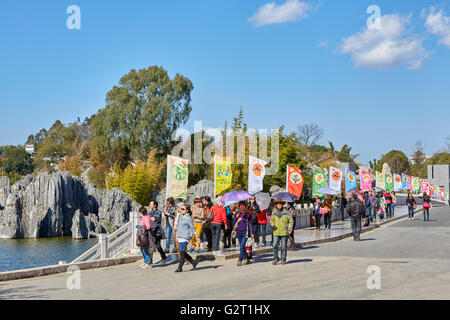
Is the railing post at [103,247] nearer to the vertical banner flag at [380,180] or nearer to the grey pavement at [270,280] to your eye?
the grey pavement at [270,280]

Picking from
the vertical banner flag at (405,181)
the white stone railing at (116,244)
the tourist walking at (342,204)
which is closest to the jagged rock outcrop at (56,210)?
the tourist walking at (342,204)

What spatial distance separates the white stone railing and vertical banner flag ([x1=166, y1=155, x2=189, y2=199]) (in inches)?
79.2

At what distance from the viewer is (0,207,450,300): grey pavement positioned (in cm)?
966

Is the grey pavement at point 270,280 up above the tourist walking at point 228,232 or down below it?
below

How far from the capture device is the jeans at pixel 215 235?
1568cm

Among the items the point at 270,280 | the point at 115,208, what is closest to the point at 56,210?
the point at 115,208

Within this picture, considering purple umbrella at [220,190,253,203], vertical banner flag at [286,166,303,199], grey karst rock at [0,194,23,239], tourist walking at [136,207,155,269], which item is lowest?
grey karst rock at [0,194,23,239]

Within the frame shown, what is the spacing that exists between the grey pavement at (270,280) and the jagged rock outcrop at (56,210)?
119 ft

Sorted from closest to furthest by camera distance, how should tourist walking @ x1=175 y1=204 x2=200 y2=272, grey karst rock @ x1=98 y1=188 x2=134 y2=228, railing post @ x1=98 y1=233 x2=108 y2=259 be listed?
tourist walking @ x1=175 y1=204 x2=200 y2=272, railing post @ x1=98 y1=233 x2=108 y2=259, grey karst rock @ x1=98 y1=188 x2=134 y2=228

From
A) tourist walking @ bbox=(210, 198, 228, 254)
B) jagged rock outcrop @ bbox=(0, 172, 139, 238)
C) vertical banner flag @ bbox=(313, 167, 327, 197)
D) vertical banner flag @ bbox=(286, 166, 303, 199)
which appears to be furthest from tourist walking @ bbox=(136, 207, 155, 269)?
jagged rock outcrop @ bbox=(0, 172, 139, 238)

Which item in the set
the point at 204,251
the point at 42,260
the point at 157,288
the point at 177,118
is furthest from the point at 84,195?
the point at 157,288

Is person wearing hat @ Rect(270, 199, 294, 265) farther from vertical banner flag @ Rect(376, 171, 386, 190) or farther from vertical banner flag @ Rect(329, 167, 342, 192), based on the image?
vertical banner flag @ Rect(376, 171, 386, 190)

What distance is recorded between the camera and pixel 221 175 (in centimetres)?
2038
